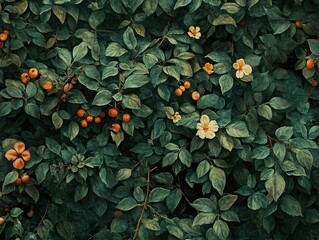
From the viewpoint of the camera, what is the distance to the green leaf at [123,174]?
2.94 metres

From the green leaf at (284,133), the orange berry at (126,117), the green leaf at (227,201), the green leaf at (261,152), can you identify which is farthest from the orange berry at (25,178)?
the green leaf at (284,133)

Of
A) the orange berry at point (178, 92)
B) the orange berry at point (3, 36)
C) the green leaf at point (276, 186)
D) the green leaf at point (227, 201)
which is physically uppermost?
the orange berry at point (3, 36)

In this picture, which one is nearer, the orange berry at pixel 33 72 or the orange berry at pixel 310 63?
the orange berry at pixel 33 72

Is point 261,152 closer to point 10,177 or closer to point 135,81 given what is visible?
point 135,81

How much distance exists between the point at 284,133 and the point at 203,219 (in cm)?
45

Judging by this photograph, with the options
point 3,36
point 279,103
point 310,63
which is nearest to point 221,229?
point 279,103

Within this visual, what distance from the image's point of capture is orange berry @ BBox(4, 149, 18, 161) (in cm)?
285

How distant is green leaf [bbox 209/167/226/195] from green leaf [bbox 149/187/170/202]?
18 cm

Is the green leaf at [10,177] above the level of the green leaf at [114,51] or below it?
below

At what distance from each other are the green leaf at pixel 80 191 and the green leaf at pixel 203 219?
0.43 m

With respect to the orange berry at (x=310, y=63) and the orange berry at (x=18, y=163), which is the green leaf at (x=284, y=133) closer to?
the orange berry at (x=310, y=63)

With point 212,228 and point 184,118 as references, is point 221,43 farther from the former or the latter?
point 212,228

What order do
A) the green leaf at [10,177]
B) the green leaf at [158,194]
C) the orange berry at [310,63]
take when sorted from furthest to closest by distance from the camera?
the orange berry at [310,63]
the green leaf at [158,194]
the green leaf at [10,177]

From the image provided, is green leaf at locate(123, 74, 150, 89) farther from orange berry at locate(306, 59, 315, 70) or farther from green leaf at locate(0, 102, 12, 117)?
orange berry at locate(306, 59, 315, 70)
